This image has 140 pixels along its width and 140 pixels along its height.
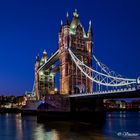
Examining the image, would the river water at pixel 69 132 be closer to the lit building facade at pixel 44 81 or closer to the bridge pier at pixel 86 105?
the bridge pier at pixel 86 105

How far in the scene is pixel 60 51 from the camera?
230 feet

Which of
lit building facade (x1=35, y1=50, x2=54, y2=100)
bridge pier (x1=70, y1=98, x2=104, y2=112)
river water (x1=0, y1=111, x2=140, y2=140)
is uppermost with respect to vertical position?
lit building facade (x1=35, y1=50, x2=54, y2=100)

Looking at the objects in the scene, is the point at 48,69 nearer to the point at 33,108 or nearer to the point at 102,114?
the point at 33,108

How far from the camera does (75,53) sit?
67.4 metres

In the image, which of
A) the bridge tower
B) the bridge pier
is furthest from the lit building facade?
the bridge pier

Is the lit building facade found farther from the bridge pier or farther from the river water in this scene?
the river water

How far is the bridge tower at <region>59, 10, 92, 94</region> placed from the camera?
6575 centimetres

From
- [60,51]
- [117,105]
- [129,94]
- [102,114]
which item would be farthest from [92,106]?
[117,105]

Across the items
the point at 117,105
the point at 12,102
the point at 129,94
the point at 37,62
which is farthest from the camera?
the point at 117,105

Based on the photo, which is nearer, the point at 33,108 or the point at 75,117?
the point at 75,117

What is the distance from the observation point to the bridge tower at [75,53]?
65750mm

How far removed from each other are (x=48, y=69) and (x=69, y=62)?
28487mm

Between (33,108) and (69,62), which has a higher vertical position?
(69,62)

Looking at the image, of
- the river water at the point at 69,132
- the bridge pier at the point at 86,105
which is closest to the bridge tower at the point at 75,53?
the bridge pier at the point at 86,105
